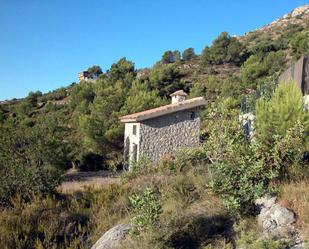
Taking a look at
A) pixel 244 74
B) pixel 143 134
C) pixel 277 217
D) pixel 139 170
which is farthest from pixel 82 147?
pixel 277 217

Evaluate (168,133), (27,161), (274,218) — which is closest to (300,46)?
(168,133)

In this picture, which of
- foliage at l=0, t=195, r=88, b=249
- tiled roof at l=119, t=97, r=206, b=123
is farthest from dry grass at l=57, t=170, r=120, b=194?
tiled roof at l=119, t=97, r=206, b=123

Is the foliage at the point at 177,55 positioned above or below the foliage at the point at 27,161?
above

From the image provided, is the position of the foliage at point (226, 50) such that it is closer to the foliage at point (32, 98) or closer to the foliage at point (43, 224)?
the foliage at point (32, 98)

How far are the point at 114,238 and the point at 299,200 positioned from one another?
3.71 meters

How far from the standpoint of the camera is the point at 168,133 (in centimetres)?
1997

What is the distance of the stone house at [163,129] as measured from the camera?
19.4 metres

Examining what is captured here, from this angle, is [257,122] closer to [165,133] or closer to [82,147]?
[165,133]

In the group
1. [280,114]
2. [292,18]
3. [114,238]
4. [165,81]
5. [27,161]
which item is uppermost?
[292,18]

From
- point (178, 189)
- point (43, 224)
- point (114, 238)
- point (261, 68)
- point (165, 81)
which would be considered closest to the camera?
point (114, 238)

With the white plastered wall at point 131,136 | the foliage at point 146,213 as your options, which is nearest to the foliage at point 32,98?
the white plastered wall at point 131,136

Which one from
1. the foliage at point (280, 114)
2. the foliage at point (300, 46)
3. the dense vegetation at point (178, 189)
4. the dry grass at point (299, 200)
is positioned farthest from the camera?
the foliage at point (300, 46)

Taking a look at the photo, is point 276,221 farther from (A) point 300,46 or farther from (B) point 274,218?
(A) point 300,46

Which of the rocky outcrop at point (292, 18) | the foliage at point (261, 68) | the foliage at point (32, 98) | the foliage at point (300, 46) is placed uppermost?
the rocky outcrop at point (292, 18)
